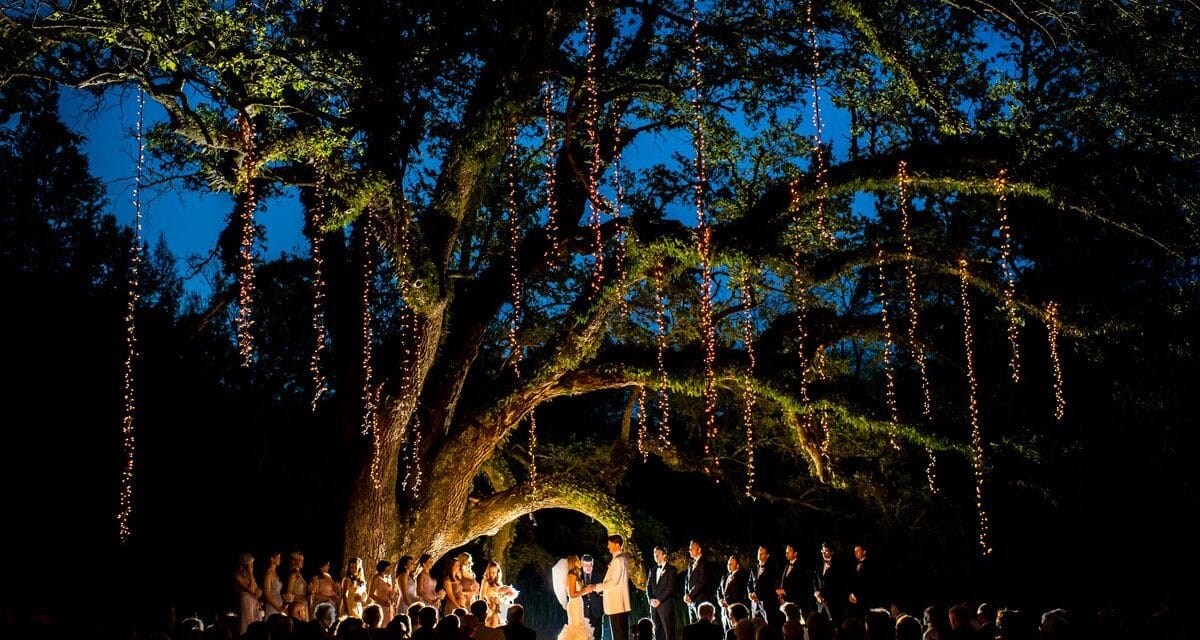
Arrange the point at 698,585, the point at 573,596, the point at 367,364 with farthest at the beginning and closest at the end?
the point at 367,364, the point at 573,596, the point at 698,585

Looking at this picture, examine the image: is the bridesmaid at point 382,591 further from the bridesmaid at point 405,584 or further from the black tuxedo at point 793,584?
the black tuxedo at point 793,584

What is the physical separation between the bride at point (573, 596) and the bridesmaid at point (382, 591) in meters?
2.16

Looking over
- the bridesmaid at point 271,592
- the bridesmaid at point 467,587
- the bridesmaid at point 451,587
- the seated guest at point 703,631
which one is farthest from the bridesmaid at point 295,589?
the seated guest at point 703,631

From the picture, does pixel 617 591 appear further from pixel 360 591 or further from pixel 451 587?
pixel 360 591

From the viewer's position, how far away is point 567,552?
75.9ft

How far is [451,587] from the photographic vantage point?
11.3 meters

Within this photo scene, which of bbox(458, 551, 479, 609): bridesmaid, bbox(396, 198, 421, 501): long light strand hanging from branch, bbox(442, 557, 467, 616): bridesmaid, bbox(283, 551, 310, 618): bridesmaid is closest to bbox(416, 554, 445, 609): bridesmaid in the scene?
bbox(442, 557, 467, 616): bridesmaid

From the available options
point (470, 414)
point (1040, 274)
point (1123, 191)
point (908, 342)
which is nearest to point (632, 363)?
point (470, 414)

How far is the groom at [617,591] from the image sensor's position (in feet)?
37.3

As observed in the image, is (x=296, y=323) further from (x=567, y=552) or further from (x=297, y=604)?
(x=567, y=552)

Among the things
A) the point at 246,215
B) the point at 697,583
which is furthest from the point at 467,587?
the point at 246,215

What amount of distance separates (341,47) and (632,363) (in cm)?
516

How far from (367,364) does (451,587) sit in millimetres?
2989

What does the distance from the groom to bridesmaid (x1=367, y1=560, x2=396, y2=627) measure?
2566 mm
